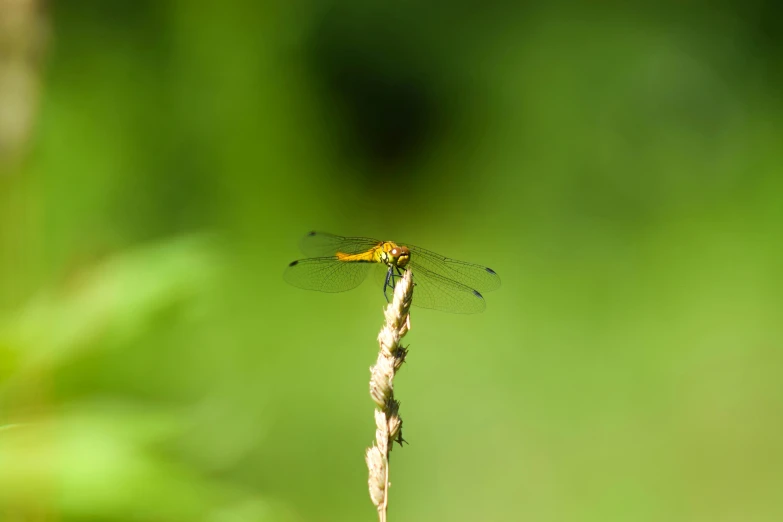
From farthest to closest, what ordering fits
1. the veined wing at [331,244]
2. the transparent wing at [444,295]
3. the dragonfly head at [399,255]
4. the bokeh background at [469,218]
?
the bokeh background at [469,218], the veined wing at [331,244], the transparent wing at [444,295], the dragonfly head at [399,255]

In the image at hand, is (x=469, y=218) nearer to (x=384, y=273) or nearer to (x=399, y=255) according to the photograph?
(x=384, y=273)

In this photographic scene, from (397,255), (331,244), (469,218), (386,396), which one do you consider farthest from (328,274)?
(469,218)

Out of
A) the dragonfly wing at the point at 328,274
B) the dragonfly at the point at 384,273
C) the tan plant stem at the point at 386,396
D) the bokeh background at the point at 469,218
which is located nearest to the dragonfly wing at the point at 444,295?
the dragonfly at the point at 384,273

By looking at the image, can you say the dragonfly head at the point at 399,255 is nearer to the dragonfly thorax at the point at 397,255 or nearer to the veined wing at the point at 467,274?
the dragonfly thorax at the point at 397,255

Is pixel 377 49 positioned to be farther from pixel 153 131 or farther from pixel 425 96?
pixel 153 131

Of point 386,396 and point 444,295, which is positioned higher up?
point 444,295

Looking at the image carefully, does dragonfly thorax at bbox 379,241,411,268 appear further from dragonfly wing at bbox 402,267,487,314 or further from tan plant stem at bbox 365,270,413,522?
tan plant stem at bbox 365,270,413,522

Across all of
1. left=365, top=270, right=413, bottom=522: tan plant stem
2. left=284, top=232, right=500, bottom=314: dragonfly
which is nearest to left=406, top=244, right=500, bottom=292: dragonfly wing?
left=284, top=232, right=500, bottom=314: dragonfly
